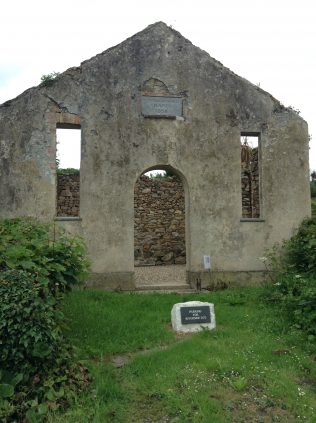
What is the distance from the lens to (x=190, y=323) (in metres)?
6.89

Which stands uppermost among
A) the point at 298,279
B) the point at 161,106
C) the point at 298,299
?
the point at 161,106

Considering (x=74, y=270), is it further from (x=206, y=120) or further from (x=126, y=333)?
(x=206, y=120)

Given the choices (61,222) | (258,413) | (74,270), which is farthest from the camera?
(61,222)

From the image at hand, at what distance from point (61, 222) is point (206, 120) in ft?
13.8

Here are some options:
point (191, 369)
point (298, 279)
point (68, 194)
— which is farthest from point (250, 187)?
point (191, 369)

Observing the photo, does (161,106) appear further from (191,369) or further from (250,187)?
(191,369)

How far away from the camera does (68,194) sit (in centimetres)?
1605

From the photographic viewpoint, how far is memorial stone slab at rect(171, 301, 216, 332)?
6855 millimetres

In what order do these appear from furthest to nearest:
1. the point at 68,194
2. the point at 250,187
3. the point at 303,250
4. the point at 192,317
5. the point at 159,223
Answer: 1. the point at 159,223
2. the point at 68,194
3. the point at 250,187
4. the point at 303,250
5. the point at 192,317

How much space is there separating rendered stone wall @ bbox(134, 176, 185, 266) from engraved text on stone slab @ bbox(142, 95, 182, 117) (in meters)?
7.30

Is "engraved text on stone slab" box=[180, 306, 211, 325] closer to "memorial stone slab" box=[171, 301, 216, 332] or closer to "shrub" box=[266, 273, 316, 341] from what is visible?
"memorial stone slab" box=[171, 301, 216, 332]

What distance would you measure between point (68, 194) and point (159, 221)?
389cm

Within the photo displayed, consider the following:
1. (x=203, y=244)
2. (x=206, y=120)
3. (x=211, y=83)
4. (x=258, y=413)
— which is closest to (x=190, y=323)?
(x=258, y=413)

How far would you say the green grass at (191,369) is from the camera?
4441 mm
